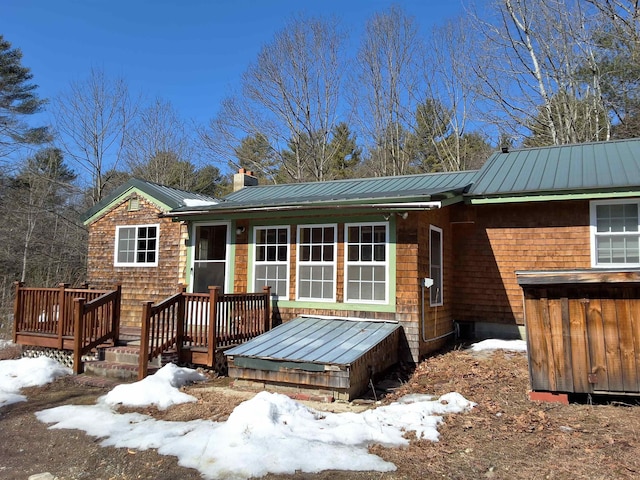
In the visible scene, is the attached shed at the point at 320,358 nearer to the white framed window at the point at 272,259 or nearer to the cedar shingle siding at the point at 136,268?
the white framed window at the point at 272,259

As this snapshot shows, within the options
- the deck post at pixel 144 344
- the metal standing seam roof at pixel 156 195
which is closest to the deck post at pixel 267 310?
the deck post at pixel 144 344

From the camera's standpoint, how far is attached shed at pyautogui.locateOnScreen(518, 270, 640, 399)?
17.1 ft

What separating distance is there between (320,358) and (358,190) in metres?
4.87

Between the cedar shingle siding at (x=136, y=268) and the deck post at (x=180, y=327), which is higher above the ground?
the cedar shingle siding at (x=136, y=268)

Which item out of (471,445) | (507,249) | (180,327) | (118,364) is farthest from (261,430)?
(507,249)

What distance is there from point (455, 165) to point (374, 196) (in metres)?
16.7

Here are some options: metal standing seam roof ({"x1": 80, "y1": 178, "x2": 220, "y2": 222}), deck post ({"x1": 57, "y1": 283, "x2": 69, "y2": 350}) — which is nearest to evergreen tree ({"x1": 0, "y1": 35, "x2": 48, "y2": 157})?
metal standing seam roof ({"x1": 80, "y1": 178, "x2": 220, "y2": 222})

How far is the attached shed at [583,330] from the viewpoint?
5.22 m

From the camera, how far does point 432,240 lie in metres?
8.84

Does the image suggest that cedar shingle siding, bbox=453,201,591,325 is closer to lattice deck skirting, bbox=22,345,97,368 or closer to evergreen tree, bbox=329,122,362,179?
lattice deck skirting, bbox=22,345,97,368

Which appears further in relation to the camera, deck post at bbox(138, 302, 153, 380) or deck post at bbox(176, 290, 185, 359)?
deck post at bbox(176, 290, 185, 359)

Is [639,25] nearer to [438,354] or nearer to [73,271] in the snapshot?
[438,354]

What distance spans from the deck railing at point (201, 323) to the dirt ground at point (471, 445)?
120 centimetres

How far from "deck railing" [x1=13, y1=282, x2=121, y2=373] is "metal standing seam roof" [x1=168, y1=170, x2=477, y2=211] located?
2.63 m
